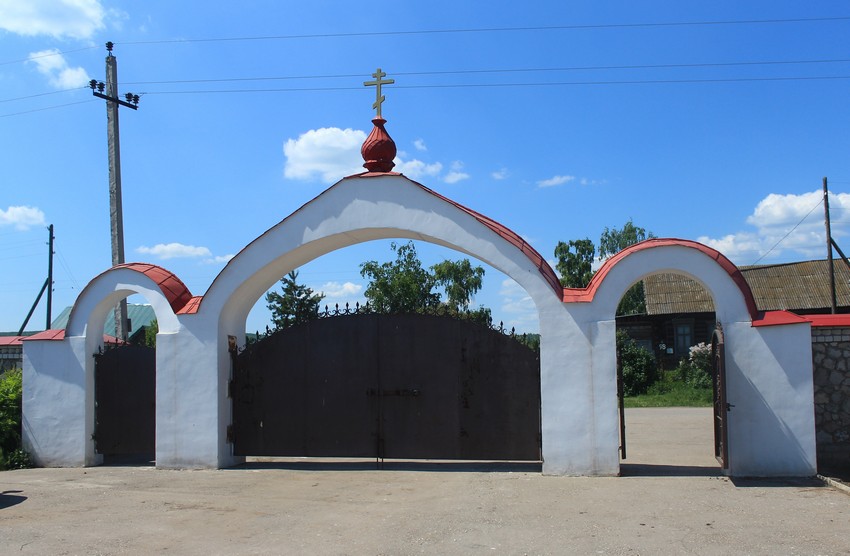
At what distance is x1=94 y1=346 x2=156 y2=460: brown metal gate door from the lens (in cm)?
1110

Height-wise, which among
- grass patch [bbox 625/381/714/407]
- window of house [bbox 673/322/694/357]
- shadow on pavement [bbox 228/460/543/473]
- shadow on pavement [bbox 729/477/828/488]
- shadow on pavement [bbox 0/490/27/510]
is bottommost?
grass patch [bbox 625/381/714/407]

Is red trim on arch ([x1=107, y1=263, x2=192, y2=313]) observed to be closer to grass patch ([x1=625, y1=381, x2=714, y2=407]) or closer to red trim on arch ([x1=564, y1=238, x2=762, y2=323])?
red trim on arch ([x1=564, y1=238, x2=762, y2=323])

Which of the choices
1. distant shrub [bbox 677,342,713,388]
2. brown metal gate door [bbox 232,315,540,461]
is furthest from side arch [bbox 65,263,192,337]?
distant shrub [bbox 677,342,713,388]

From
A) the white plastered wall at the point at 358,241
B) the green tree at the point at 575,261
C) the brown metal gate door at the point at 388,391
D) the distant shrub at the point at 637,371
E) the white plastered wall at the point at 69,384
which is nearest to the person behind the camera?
the white plastered wall at the point at 358,241

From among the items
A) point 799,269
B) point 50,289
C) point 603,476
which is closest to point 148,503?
point 603,476

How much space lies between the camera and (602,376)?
9.12m

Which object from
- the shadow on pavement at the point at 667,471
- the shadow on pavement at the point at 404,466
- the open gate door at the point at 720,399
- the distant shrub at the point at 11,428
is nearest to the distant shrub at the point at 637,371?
the shadow on pavement at the point at 667,471

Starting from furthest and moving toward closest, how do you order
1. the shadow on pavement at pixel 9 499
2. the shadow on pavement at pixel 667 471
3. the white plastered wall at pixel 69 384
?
the white plastered wall at pixel 69 384 < the shadow on pavement at pixel 667 471 < the shadow on pavement at pixel 9 499

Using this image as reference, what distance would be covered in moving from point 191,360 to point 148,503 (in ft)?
8.42

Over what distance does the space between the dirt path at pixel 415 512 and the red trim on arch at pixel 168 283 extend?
241 centimetres

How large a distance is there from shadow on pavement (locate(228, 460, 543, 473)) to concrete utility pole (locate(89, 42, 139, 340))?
22.2ft

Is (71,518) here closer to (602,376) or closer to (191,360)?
(191,360)

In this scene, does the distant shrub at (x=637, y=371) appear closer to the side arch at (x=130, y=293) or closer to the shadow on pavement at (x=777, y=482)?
the shadow on pavement at (x=777, y=482)

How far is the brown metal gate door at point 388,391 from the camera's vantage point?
9.77 meters
